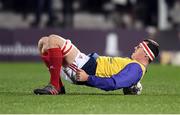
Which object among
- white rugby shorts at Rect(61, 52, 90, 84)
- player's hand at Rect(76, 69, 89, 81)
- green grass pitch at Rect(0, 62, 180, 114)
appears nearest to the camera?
green grass pitch at Rect(0, 62, 180, 114)

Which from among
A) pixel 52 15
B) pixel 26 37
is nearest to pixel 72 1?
pixel 52 15

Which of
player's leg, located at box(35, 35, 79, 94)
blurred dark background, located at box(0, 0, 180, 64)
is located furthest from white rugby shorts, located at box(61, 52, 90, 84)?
blurred dark background, located at box(0, 0, 180, 64)

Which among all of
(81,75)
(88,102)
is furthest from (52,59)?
(88,102)

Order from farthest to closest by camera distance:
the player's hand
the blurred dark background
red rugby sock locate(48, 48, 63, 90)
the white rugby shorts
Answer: the blurred dark background, the white rugby shorts, red rugby sock locate(48, 48, 63, 90), the player's hand

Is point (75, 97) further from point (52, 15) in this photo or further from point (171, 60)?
point (52, 15)

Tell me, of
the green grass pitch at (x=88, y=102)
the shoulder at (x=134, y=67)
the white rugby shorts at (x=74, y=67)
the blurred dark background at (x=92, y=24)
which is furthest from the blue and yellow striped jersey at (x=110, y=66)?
the blurred dark background at (x=92, y=24)

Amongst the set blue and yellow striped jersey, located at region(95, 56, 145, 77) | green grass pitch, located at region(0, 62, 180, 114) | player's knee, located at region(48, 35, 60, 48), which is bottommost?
green grass pitch, located at region(0, 62, 180, 114)

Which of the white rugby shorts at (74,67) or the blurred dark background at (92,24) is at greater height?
the white rugby shorts at (74,67)

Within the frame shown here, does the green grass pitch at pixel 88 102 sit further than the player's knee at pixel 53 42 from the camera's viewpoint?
No

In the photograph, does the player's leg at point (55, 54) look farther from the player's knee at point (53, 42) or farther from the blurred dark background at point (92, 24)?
the blurred dark background at point (92, 24)

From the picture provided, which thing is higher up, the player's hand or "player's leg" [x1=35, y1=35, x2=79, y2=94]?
"player's leg" [x1=35, y1=35, x2=79, y2=94]

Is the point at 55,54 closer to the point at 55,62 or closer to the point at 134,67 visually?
the point at 55,62

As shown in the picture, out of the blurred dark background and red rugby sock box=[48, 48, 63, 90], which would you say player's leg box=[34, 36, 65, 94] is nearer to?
red rugby sock box=[48, 48, 63, 90]

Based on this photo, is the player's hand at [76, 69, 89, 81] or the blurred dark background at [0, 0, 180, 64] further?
the blurred dark background at [0, 0, 180, 64]
